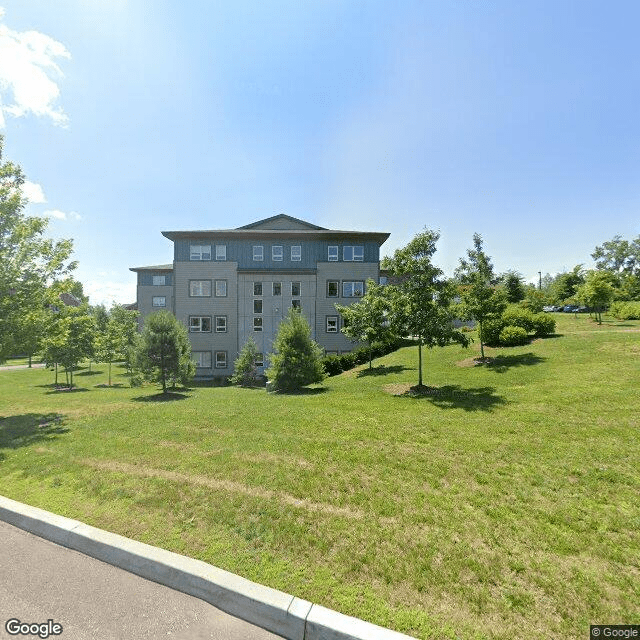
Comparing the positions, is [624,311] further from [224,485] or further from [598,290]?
[224,485]

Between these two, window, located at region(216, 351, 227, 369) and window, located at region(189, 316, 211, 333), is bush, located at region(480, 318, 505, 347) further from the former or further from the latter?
window, located at region(189, 316, 211, 333)

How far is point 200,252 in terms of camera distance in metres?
34.2

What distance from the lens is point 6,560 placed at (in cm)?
452

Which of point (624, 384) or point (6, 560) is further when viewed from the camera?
point (624, 384)

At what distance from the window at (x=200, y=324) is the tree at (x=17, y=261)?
2054 cm

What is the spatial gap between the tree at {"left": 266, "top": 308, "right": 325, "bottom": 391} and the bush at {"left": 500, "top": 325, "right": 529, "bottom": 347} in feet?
41.4

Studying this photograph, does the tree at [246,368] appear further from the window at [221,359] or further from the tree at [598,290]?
the tree at [598,290]

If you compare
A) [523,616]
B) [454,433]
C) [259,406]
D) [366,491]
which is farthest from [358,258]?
[523,616]

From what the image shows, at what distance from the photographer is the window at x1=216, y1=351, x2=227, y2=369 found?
3369 cm

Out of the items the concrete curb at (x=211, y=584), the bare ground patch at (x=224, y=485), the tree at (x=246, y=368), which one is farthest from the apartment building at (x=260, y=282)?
the concrete curb at (x=211, y=584)

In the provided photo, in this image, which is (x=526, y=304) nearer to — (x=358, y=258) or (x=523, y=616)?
(x=358, y=258)

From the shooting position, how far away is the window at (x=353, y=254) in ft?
114

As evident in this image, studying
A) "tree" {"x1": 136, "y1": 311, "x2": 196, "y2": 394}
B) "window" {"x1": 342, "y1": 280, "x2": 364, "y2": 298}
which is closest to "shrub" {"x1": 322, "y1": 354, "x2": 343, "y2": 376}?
"window" {"x1": 342, "y1": 280, "x2": 364, "y2": 298}

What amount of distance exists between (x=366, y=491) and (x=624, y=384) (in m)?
12.2
